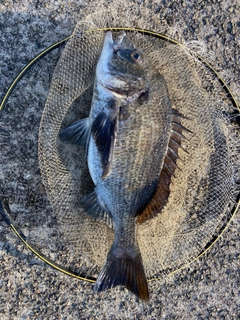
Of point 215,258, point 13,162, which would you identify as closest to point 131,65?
point 13,162

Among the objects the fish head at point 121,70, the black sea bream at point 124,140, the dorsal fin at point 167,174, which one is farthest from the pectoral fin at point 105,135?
the dorsal fin at point 167,174

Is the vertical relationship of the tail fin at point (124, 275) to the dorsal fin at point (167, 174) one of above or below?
below

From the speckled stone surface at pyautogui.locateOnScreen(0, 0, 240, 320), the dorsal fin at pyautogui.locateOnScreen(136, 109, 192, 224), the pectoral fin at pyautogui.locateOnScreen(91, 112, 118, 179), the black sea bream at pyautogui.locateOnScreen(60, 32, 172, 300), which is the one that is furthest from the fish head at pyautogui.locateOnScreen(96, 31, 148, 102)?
the speckled stone surface at pyautogui.locateOnScreen(0, 0, 240, 320)

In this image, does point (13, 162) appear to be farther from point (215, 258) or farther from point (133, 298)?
point (215, 258)

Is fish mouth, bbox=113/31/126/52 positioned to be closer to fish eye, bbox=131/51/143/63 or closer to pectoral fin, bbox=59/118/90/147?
fish eye, bbox=131/51/143/63

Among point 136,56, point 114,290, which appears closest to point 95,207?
point 114,290

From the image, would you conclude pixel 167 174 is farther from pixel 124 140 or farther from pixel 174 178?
pixel 124 140

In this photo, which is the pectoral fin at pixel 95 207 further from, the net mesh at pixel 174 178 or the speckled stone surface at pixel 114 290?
the speckled stone surface at pixel 114 290
